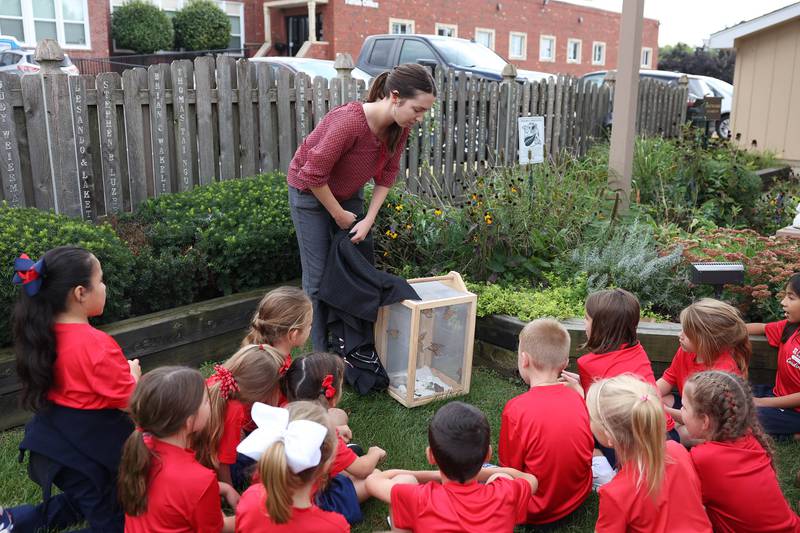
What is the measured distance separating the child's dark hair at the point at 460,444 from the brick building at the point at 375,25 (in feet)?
71.5

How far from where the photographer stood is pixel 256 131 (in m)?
6.05

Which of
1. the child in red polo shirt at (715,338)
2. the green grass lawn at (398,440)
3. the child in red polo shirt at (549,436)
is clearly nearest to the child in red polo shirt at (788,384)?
the green grass lawn at (398,440)

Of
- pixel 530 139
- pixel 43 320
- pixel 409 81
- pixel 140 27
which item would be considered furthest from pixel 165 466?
pixel 140 27

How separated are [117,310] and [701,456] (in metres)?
3.03

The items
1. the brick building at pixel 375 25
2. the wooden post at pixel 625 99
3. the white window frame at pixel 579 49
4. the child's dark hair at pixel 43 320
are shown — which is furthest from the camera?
the white window frame at pixel 579 49

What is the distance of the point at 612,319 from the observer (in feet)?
10.5

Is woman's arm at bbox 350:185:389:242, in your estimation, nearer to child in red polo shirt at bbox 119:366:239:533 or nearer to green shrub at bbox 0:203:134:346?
green shrub at bbox 0:203:134:346

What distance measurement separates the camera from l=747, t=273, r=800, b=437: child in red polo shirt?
3430 millimetres

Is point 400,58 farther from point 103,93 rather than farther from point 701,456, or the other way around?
point 701,456

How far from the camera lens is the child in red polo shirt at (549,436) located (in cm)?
267

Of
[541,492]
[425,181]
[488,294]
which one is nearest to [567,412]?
[541,492]

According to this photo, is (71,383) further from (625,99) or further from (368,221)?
(625,99)

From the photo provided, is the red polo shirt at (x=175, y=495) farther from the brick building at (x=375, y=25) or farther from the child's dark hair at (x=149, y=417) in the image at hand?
the brick building at (x=375, y=25)

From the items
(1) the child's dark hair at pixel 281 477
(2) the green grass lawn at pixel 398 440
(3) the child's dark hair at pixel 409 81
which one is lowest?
(2) the green grass lawn at pixel 398 440
